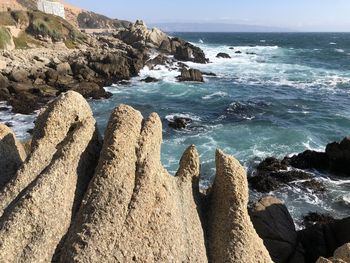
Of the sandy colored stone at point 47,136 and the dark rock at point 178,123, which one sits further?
the dark rock at point 178,123

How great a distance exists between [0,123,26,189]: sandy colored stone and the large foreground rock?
1.02m

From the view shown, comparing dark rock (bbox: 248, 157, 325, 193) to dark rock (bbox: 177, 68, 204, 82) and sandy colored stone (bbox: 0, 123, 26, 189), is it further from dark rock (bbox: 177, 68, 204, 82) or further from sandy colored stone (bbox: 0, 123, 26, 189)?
dark rock (bbox: 177, 68, 204, 82)

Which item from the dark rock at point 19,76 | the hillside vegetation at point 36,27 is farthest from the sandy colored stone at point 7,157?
the hillside vegetation at point 36,27

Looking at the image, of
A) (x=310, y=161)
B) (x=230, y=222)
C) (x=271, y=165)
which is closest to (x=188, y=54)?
(x=310, y=161)

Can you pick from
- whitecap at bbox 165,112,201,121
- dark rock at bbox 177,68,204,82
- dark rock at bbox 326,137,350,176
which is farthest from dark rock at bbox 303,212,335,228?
dark rock at bbox 177,68,204,82

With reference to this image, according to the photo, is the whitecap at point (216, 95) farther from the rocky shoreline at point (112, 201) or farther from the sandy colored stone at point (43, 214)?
the sandy colored stone at point (43, 214)

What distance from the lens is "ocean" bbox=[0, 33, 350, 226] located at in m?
25.2

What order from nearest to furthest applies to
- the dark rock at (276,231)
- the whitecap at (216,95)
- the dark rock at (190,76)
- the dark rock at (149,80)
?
the dark rock at (276,231), the whitecap at (216,95), the dark rock at (149,80), the dark rock at (190,76)

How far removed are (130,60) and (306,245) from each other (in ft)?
A: 179

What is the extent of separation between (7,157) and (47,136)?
1373 mm

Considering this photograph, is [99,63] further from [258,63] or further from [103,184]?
[103,184]

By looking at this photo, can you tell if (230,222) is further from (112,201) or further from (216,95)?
(216,95)

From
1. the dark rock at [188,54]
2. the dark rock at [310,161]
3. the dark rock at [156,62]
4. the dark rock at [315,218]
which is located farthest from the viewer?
the dark rock at [188,54]

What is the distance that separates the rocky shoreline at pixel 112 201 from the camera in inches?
325
